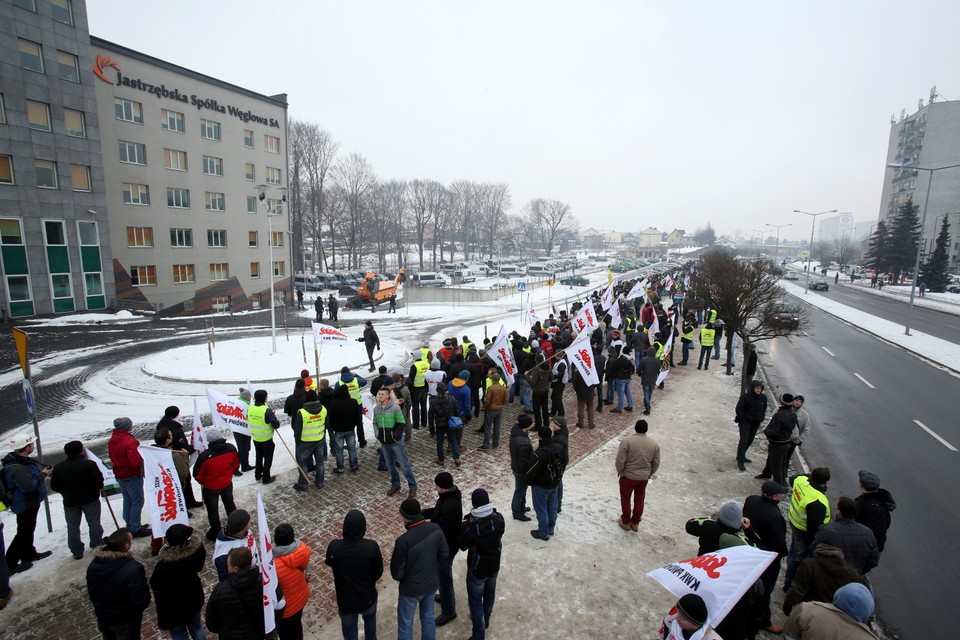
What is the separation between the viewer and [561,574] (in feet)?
20.9

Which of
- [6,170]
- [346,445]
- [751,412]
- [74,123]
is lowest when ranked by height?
[346,445]

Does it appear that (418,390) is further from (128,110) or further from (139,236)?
(128,110)

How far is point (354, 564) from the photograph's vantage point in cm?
454

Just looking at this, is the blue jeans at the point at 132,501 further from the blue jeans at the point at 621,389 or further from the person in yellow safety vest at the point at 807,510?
the blue jeans at the point at 621,389

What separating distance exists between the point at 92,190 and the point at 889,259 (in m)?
A: 82.9

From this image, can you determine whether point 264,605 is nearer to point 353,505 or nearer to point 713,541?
point 353,505

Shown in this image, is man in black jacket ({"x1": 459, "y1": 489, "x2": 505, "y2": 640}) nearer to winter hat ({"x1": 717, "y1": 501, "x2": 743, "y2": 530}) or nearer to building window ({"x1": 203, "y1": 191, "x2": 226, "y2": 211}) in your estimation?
winter hat ({"x1": 717, "y1": 501, "x2": 743, "y2": 530})

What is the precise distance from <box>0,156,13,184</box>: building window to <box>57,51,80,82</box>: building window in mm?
5956

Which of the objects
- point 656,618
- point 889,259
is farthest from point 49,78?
point 889,259

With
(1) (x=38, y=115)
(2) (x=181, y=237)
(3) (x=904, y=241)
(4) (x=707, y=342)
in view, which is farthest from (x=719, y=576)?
(3) (x=904, y=241)

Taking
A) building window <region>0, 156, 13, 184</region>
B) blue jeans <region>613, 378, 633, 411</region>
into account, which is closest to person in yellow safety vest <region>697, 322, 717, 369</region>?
blue jeans <region>613, 378, 633, 411</region>

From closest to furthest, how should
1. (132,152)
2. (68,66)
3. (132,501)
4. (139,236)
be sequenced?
(132,501) < (68,66) < (132,152) < (139,236)

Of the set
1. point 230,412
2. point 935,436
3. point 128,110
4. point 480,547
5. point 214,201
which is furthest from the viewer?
point 214,201

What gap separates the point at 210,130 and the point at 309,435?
40867 millimetres
